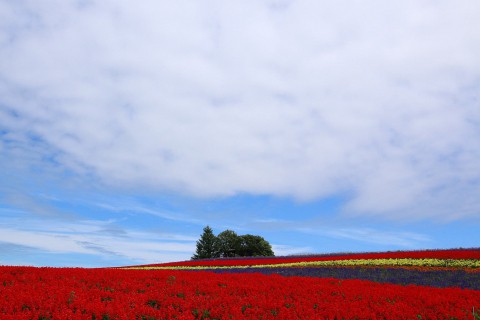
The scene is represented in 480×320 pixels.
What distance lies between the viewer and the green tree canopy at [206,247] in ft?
147

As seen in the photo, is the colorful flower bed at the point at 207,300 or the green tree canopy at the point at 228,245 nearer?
the colorful flower bed at the point at 207,300

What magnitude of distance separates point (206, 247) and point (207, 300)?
37.5 meters

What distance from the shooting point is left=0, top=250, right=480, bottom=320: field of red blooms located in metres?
7.17

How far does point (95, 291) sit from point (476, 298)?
9074 millimetres

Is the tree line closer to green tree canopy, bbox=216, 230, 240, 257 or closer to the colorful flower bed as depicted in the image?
green tree canopy, bbox=216, 230, 240, 257

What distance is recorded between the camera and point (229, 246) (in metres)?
45.5

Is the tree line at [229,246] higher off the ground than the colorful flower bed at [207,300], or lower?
higher

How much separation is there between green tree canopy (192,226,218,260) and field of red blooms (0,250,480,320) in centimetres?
3414

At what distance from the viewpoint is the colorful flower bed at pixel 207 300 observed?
717 cm

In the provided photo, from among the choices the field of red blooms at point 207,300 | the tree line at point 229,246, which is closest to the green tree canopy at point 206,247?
the tree line at point 229,246

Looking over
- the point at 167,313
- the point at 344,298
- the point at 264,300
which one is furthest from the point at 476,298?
the point at 167,313

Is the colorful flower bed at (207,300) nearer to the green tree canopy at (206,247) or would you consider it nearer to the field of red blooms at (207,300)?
the field of red blooms at (207,300)

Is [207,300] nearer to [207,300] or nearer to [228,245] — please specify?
[207,300]

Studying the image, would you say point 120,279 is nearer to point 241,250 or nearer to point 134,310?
point 134,310
